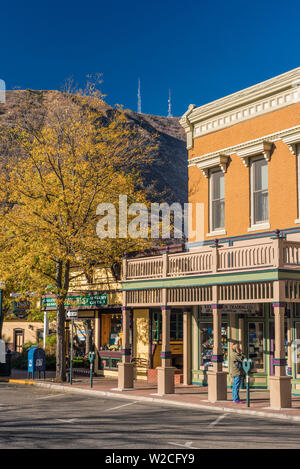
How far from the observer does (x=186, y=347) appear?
22.3 meters

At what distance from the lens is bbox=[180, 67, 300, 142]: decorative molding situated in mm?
19494

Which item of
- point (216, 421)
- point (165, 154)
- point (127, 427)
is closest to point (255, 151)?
point (216, 421)

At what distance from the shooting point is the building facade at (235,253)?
55.8ft

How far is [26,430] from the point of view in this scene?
11.9 meters

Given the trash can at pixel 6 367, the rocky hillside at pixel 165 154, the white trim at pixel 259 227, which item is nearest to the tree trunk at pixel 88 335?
the trash can at pixel 6 367

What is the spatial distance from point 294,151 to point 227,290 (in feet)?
17.1

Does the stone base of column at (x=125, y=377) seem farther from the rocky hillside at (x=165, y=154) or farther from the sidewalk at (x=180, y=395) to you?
the rocky hillside at (x=165, y=154)

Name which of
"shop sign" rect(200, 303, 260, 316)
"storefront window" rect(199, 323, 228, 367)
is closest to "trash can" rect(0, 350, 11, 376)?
"storefront window" rect(199, 323, 228, 367)

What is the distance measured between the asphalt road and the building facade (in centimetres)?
288

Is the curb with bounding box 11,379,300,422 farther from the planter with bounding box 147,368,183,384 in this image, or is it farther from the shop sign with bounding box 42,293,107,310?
the shop sign with bounding box 42,293,107,310

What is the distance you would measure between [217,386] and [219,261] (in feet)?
12.0

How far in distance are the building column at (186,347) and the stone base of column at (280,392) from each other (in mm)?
6983

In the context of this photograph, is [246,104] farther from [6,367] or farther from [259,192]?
[6,367]

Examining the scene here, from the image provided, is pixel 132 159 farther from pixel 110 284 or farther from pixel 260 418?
pixel 260 418
